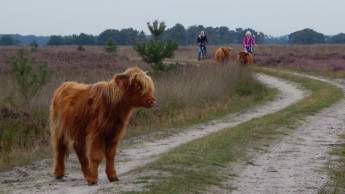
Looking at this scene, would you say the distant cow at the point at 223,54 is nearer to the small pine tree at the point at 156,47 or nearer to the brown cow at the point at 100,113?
the small pine tree at the point at 156,47

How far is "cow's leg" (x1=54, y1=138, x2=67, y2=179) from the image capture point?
10.8 m

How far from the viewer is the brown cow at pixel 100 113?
964 cm

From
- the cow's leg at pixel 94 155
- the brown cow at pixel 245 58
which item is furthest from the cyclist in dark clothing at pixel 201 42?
the cow's leg at pixel 94 155

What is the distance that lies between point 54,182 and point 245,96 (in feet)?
60.2

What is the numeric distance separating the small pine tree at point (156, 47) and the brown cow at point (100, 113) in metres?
17.4

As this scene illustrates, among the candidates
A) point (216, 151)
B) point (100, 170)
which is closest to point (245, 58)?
point (216, 151)

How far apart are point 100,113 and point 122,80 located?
21.5 inches

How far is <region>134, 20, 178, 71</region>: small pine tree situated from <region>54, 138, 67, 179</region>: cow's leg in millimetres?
16878

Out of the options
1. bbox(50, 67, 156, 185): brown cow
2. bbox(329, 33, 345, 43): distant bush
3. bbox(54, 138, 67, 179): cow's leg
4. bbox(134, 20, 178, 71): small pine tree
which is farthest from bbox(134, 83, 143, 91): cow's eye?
bbox(329, 33, 345, 43): distant bush

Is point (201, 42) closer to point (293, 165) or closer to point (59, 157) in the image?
point (293, 165)

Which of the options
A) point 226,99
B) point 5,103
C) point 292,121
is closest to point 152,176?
point 292,121

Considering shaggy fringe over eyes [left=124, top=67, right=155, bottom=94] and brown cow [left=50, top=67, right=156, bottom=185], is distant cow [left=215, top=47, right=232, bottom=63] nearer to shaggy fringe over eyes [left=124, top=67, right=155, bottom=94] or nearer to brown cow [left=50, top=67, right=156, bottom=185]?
brown cow [left=50, top=67, right=156, bottom=185]

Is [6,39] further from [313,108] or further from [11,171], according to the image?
[11,171]

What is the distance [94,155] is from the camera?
385 inches
